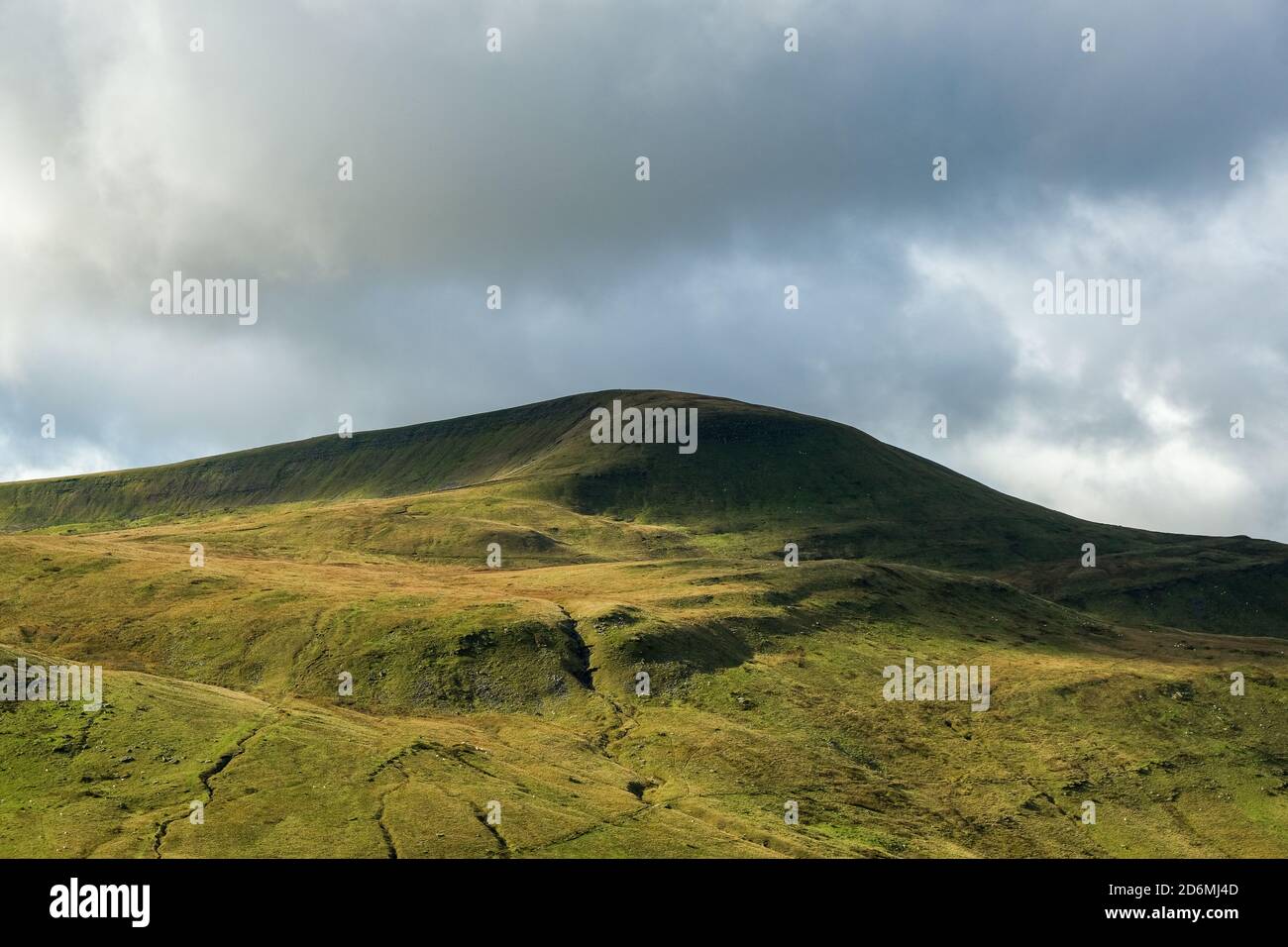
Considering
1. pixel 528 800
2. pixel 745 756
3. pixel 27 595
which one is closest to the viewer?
pixel 528 800

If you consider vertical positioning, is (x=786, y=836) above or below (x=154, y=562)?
Answer: below

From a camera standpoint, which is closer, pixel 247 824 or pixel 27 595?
pixel 247 824
